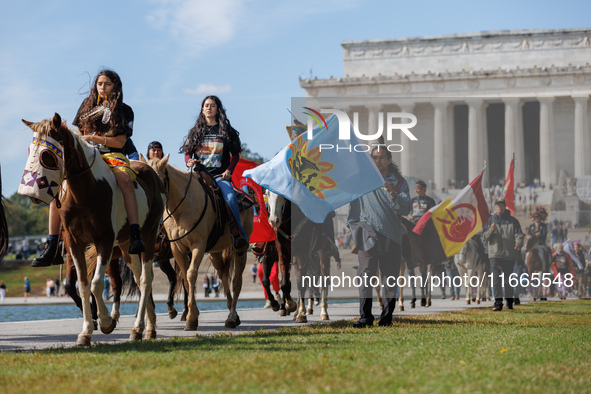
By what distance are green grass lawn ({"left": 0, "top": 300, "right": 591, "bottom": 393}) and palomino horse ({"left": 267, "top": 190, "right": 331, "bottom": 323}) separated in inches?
157

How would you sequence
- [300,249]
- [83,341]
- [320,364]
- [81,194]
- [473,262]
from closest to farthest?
[320,364] → [81,194] → [83,341] → [300,249] → [473,262]

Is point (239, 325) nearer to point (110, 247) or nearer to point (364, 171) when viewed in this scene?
point (364, 171)

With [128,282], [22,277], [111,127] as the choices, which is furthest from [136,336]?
[22,277]

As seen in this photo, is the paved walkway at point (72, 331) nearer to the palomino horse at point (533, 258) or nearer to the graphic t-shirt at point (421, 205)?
the graphic t-shirt at point (421, 205)

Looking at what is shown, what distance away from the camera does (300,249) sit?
586 inches

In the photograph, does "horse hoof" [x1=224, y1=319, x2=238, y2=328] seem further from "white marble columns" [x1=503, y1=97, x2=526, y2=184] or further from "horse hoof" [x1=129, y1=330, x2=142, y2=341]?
"white marble columns" [x1=503, y1=97, x2=526, y2=184]

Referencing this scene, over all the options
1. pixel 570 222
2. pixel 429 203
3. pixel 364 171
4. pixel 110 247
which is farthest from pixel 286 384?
pixel 570 222

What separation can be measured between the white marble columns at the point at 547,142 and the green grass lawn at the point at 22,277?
47708mm

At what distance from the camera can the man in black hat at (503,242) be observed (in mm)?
19281

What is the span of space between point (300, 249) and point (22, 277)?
5193cm

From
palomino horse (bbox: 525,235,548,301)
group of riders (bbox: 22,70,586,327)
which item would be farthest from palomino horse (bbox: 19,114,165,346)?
palomino horse (bbox: 525,235,548,301)

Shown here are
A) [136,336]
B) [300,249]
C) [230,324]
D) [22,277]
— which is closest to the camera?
[136,336]

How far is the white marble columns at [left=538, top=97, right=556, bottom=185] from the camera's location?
80.6 m

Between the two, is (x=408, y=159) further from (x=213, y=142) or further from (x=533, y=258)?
(x=213, y=142)
